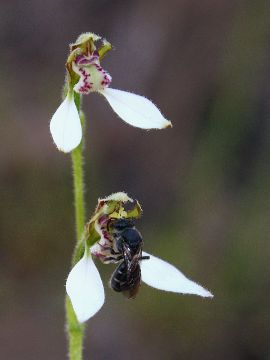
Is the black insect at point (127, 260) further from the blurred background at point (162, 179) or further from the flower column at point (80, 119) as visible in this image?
the blurred background at point (162, 179)

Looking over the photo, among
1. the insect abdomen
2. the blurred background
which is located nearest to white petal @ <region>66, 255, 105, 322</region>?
the insect abdomen

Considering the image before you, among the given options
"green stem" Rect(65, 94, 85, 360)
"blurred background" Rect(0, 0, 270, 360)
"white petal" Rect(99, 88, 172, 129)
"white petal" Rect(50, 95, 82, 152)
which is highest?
"white petal" Rect(99, 88, 172, 129)

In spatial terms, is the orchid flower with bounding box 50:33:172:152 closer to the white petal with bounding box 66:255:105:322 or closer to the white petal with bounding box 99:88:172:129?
the white petal with bounding box 99:88:172:129

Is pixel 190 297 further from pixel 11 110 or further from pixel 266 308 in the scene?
pixel 11 110

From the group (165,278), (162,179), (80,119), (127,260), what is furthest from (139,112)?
(162,179)

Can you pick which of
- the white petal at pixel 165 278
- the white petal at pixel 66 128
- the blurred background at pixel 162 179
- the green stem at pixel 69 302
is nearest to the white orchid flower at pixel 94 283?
Result: the white petal at pixel 165 278

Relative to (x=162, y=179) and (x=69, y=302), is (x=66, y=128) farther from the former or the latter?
(x=162, y=179)

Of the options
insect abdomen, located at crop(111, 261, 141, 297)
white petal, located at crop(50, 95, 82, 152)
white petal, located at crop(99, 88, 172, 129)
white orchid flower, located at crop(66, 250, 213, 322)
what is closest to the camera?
white petal, located at crop(50, 95, 82, 152)

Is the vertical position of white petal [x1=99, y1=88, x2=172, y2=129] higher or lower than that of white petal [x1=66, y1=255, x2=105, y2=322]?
higher

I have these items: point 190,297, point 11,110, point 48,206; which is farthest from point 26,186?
point 190,297
